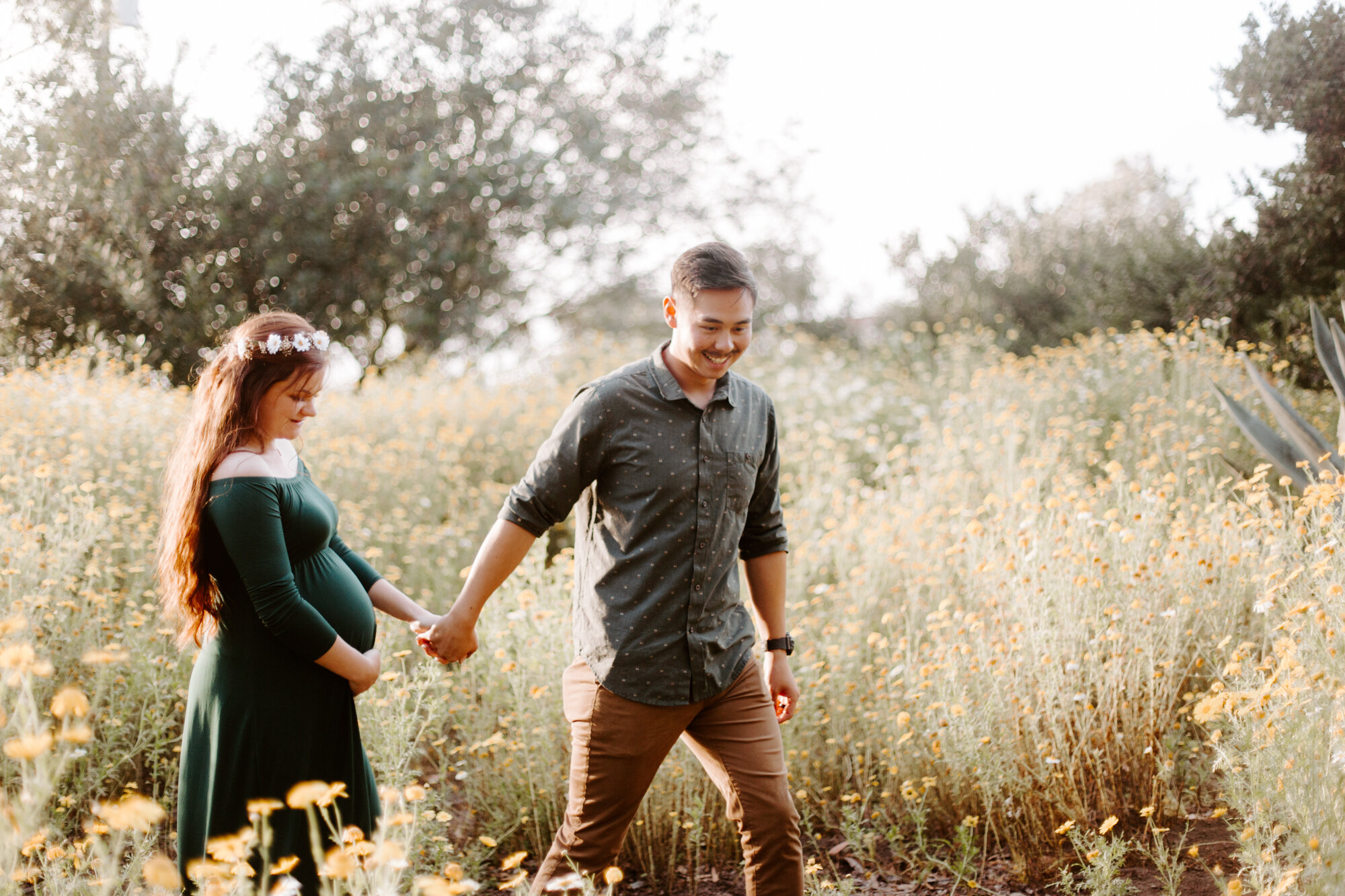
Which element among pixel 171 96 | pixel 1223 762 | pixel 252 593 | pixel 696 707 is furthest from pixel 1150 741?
pixel 171 96

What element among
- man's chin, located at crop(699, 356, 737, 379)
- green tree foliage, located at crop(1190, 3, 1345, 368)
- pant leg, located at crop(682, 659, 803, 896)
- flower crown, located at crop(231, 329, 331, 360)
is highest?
green tree foliage, located at crop(1190, 3, 1345, 368)

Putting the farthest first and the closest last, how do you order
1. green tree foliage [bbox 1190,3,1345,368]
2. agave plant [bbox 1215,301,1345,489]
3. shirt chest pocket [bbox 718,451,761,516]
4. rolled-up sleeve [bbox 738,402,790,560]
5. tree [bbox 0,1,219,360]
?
tree [bbox 0,1,219,360] → green tree foliage [bbox 1190,3,1345,368] → agave plant [bbox 1215,301,1345,489] → rolled-up sleeve [bbox 738,402,790,560] → shirt chest pocket [bbox 718,451,761,516]

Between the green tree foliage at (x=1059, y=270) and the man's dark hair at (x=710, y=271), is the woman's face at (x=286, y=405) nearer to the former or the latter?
the man's dark hair at (x=710, y=271)

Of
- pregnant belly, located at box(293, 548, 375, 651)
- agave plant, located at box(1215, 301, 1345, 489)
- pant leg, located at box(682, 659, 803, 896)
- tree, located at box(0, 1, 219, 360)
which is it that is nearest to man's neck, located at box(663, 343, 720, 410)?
pant leg, located at box(682, 659, 803, 896)

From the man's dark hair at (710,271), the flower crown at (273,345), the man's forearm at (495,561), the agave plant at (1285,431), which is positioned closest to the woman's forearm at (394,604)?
the man's forearm at (495,561)

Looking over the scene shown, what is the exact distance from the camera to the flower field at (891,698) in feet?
6.48

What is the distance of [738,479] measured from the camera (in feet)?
7.15

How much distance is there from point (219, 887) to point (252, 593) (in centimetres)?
70

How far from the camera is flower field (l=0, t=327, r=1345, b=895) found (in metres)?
1.97

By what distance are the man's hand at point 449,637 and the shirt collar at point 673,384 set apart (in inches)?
28.5

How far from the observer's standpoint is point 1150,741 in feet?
9.38

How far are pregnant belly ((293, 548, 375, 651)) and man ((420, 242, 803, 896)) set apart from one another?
15 cm

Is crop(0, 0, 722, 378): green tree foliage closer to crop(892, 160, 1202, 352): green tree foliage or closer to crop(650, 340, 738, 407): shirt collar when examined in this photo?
crop(892, 160, 1202, 352): green tree foliage

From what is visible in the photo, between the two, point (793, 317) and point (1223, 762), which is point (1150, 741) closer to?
point (1223, 762)
